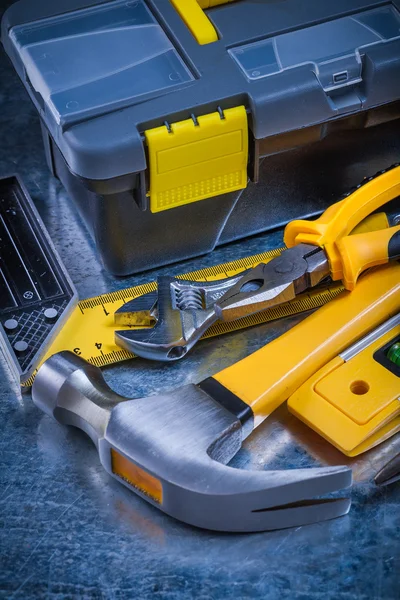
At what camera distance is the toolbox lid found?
1644 millimetres

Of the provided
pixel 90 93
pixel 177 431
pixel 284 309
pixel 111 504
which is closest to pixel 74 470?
pixel 111 504

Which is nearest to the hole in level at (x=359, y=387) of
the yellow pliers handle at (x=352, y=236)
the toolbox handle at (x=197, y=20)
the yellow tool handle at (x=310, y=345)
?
the yellow tool handle at (x=310, y=345)

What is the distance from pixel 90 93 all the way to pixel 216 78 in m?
0.19

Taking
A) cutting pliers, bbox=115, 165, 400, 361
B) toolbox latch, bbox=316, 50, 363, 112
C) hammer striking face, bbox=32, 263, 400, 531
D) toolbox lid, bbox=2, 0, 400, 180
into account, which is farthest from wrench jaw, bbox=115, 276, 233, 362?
toolbox latch, bbox=316, 50, 363, 112

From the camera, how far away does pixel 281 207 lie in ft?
6.15

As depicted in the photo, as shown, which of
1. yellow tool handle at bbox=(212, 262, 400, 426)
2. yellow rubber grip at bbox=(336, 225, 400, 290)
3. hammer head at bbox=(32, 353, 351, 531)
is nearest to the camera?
hammer head at bbox=(32, 353, 351, 531)

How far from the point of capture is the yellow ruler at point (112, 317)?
1707 mm

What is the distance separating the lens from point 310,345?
5.32 ft

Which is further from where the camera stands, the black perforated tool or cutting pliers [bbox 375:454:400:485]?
the black perforated tool

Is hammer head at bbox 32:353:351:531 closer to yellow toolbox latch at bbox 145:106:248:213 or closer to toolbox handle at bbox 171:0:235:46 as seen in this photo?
yellow toolbox latch at bbox 145:106:248:213

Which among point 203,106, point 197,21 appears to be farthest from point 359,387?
point 197,21

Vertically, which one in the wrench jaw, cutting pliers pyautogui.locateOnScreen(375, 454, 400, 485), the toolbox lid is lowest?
cutting pliers pyautogui.locateOnScreen(375, 454, 400, 485)

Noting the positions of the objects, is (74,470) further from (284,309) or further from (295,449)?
(284,309)

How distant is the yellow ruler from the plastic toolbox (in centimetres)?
Result: 6
